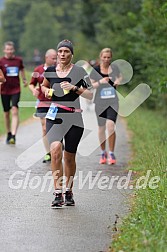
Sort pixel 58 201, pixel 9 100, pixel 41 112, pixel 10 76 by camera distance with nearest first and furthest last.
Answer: pixel 58 201
pixel 41 112
pixel 10 76
pixel 9 100

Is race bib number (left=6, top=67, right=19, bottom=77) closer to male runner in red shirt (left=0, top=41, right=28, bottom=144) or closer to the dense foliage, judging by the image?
male runner in red shirt (left=0, top=41, right=28, bottom=144)

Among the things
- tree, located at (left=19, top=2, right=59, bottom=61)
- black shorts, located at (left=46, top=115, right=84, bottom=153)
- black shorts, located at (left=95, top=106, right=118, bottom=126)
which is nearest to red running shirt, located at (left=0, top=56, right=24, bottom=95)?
black shorts, located at (left=95, top=106, right=118, bottom=126)

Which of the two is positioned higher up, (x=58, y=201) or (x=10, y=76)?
(x=10, y=76)

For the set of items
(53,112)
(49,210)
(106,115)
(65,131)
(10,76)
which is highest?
(10,76)

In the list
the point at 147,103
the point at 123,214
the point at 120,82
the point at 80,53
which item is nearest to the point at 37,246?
the point at 123,214

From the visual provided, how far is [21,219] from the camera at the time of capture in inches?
345

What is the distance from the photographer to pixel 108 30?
38.1 meters

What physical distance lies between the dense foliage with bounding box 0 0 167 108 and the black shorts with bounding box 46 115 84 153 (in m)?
4.45

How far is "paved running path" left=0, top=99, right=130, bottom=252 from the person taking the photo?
25.3ft

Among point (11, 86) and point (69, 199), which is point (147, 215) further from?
point (11, 86)

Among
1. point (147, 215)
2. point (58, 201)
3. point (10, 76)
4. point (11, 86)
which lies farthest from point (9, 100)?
point (147, 215)

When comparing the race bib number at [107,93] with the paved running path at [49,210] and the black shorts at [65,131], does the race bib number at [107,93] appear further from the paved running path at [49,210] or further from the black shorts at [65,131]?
the black shorts at [65,131]

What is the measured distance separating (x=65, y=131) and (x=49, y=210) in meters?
1.00

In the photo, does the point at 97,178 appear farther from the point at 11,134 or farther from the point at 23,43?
the point at 23,43
